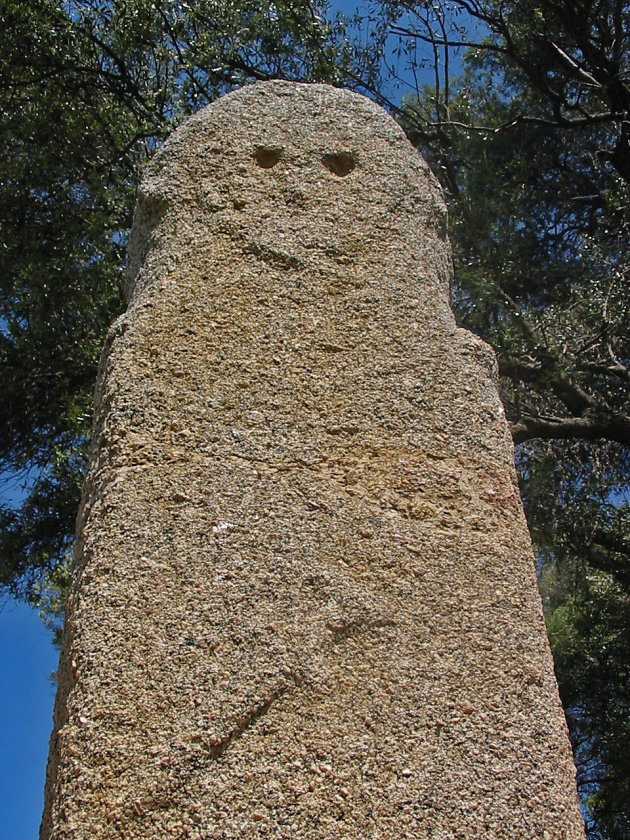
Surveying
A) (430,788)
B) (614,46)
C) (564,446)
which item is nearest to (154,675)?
(430,788)

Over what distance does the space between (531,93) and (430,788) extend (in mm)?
8397

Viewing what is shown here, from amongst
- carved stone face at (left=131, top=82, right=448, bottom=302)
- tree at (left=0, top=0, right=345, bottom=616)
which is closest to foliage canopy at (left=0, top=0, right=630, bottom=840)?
tree at (left=0, top=0, right=345, bottom=616)

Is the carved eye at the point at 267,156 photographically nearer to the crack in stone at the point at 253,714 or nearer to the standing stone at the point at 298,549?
the standing stone at the point at 298,549

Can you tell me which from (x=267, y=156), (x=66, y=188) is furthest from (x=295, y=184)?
(x=66, y=188)

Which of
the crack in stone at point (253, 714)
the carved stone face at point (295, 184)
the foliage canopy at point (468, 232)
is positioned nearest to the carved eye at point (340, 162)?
the carved stone face at point (295, 184)

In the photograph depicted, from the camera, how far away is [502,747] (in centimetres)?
186

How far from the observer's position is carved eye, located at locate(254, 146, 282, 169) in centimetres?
281

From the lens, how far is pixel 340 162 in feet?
9.34

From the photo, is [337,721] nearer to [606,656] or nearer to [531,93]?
[606,656]

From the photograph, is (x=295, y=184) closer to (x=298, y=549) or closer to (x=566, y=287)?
(x=298, y=549)

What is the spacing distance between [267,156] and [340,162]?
23cm

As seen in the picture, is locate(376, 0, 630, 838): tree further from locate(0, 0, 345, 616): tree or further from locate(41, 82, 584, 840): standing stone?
locate(41, 82, 584, 840): standing stone

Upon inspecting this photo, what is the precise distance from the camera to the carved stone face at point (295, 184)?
8.68 ft

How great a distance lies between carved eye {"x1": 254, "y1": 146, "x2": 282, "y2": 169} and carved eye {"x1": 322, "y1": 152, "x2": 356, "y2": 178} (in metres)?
0.15
